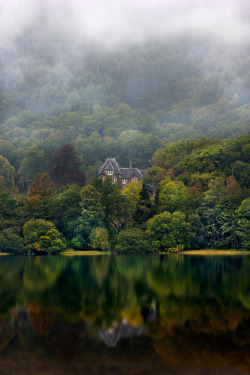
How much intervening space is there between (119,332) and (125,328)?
454mm

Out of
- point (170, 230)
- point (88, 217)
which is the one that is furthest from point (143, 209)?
point (88, 217)

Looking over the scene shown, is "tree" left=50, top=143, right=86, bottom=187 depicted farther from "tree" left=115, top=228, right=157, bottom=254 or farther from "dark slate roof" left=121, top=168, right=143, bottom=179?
"tree" left=115, top=228, right=157, bottom=254

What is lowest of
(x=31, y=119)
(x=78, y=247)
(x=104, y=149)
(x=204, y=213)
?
(x=78, y=247)

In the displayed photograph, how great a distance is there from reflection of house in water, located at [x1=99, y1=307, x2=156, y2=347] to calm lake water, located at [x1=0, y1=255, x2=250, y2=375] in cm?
3

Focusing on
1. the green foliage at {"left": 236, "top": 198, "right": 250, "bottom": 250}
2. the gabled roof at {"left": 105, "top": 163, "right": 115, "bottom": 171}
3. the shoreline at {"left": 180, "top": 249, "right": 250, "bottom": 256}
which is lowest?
the shoreline at {"left": 180, "top": 249, "right": 250, "bottom": 256}

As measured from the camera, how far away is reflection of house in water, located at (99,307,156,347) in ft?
42.0

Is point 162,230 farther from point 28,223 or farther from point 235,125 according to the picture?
point 235,125

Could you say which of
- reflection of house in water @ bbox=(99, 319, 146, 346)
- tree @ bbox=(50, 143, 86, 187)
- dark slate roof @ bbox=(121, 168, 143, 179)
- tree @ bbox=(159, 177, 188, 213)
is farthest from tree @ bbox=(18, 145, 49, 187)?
reflection of house in water @ bbox=(99, 319, 146, 346)

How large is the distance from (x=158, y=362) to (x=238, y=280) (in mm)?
14865

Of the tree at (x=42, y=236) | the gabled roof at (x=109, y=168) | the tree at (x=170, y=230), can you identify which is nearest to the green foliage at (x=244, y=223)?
the tree at (x=170, y=230)

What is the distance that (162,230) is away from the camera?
53.9 metres

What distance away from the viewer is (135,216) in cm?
5756

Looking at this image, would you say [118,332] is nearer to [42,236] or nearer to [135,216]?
[42,236]

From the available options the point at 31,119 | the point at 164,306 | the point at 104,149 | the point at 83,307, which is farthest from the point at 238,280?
the point at 31,119
